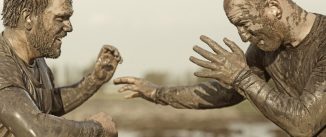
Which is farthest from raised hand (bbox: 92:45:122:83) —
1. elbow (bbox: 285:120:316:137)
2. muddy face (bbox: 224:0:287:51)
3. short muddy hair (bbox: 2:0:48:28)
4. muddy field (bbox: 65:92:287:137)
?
muddy field (bbox: 65:92:287:137)

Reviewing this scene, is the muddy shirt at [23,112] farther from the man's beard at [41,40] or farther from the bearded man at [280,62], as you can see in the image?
the bearded man at [280,62]

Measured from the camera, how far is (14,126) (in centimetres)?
508

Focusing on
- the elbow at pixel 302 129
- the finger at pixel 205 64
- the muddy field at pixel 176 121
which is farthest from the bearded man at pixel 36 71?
the muddy field at pixel 176 121

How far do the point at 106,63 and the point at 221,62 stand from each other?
937 millimetres

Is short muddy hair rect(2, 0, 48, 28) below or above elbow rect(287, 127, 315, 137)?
above

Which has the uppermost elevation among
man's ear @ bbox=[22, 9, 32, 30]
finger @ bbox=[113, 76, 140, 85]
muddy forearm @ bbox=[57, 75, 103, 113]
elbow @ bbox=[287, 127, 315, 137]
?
man's ear @ bbox=[22, 9, 32, 30]

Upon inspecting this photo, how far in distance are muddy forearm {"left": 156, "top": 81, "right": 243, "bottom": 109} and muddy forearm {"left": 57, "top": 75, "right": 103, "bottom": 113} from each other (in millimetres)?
986

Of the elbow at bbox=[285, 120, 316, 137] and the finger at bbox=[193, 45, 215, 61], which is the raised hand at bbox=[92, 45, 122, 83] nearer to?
the finger at bbox=[193, 45, 215, 61]

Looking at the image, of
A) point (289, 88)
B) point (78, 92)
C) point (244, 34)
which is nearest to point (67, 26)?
point (78, 92)

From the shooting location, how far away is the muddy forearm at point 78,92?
6465mm

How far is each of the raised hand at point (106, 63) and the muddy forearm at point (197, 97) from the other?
3.27 feet

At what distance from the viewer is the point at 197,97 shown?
24.2ft

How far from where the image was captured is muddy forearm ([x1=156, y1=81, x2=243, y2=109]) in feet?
24.0

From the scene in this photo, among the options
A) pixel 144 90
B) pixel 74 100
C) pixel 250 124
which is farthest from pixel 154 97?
pixel 250 124
